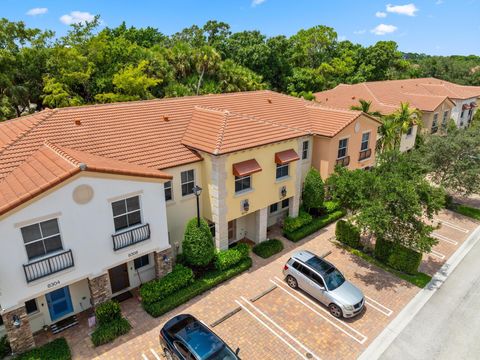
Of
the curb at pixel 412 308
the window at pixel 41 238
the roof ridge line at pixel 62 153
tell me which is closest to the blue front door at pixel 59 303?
the window at pixel 41 238

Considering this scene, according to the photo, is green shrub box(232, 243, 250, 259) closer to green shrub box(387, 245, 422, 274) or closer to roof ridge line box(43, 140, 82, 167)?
green shrub box(387, 245, 422, 274)

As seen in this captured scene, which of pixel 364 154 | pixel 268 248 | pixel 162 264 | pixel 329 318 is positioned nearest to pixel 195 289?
pixel 162 264

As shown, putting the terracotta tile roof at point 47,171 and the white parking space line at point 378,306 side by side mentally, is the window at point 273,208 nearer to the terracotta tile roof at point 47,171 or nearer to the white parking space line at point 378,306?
the white parking space line at point 378,306

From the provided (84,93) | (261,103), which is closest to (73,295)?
(261,103)

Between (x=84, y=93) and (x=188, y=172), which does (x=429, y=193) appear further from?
(x=84, y=93)

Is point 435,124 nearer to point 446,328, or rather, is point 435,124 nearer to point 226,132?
point 446,328
